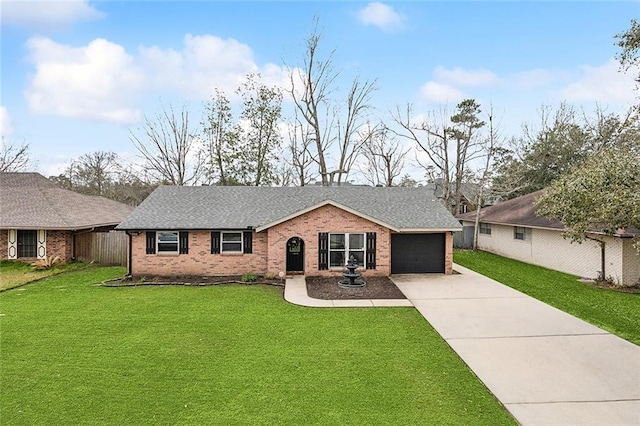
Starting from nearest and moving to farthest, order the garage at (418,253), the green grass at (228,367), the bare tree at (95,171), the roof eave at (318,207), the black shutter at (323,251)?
1. the green grass at (228,367)
2. the roof eave at (318,207)
3. the black shutter at (323,251)
4. the garage at (418,253)
5. the bare tree at (95,171)

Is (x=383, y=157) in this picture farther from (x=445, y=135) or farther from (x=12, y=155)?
(x=12, y=155)

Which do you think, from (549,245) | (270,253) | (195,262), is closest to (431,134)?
(549,245)

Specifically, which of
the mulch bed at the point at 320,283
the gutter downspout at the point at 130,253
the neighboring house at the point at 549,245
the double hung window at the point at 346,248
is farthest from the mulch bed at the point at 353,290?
the neighboring house at the point at 549,245

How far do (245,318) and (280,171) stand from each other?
23.1 m

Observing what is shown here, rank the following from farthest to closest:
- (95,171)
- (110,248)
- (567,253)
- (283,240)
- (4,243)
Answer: (95,171) → (110,248) → (4,243) → (567,253) → (283,240)

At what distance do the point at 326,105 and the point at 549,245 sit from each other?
63.2 feet

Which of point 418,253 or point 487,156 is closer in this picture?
point 418,253

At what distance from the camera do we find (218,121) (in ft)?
94.3

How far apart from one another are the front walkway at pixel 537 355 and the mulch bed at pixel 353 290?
1.67 ft

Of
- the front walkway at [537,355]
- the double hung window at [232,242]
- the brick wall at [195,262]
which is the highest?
the double hung window at [232,242]

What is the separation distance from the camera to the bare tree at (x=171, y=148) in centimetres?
2820

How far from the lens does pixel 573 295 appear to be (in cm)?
1266

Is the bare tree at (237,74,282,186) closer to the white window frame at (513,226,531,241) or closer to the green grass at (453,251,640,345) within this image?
the green grass at (453,251,640,345)

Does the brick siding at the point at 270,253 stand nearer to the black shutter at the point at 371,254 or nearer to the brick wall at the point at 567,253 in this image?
the black shutter at the point at 371,254
